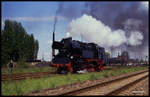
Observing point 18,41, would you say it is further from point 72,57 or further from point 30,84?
point 30,84

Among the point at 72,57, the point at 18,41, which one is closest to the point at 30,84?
the point at 72,57

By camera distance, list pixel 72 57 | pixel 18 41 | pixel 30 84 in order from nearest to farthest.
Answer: pixel 30 84 → pixel 72 57 → pixel 18 41

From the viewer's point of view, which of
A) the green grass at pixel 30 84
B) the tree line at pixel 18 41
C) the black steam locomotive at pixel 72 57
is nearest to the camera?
the green grass at pixel 30 84

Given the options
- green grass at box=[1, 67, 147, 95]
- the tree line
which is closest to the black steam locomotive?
green grass at box=[1, 67, 147, 95]

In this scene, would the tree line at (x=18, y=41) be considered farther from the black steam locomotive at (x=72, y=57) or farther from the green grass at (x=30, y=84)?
the green grass at (x=30, y=84)

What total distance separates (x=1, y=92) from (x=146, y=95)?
22.4 feet

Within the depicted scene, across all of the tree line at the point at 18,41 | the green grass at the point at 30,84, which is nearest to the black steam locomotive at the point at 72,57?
the green grass at the point at 30,84

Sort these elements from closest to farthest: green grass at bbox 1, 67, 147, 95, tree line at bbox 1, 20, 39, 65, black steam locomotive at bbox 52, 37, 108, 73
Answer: green grass at bbox 1, 67, 147, 95
black steam locomotive at bbox 52, 37, 108, 73
tree line at bbox 1, 20, 39, 65

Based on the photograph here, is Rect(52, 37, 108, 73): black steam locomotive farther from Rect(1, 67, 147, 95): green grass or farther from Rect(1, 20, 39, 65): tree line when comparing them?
Rect(1, 20, 39, 65): tree line

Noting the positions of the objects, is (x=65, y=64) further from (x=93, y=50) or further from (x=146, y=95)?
(x=146, y=95)

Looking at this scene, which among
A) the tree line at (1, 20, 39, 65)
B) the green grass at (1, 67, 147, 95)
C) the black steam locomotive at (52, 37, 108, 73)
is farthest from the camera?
the tree line at (1, 20, 39, 65)

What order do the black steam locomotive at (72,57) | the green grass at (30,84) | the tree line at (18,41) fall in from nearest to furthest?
1. the green grass at (30,84)
2. the black steam locomotive at (72,57)
3. the tree line at (18,41)

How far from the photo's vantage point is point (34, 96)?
30.2 ft

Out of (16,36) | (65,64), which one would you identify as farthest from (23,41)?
(65,64)
